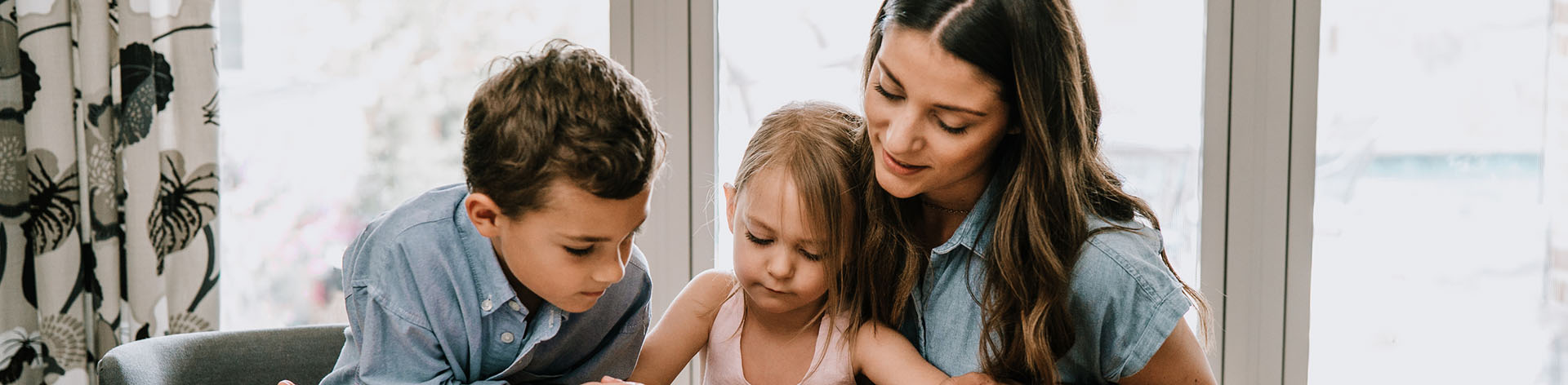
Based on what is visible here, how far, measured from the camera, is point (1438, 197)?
73.7 inches

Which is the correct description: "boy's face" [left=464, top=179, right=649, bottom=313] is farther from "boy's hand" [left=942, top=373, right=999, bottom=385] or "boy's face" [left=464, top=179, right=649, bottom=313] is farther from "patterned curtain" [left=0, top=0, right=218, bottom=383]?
"patterned curtain" [left=0, top=0, right=218, bottom=383]

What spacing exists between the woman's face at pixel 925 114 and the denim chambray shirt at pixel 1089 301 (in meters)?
0.13

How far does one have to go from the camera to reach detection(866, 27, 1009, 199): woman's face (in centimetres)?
103

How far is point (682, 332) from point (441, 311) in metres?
0.30

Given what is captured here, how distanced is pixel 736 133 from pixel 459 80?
54cm

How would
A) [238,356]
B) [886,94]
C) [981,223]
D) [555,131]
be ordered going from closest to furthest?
[555,131] → [886,94] → [981,223] → [238,356]

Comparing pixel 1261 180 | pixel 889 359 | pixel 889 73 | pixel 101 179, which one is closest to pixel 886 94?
pixel 889 73

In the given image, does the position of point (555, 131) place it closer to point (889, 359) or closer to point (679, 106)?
point (889, 359)

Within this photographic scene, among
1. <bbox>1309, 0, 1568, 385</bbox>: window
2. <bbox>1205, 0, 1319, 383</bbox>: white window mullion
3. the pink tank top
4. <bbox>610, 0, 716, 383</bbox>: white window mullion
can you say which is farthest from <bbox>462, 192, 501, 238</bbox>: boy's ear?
<bbox>1309, 0, 1568, 385</bbox>: window

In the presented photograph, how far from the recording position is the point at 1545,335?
6.12 ft

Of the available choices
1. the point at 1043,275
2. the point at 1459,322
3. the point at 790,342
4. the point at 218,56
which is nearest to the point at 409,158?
the point at 218,56

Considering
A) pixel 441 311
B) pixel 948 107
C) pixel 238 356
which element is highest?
pixel 948 107

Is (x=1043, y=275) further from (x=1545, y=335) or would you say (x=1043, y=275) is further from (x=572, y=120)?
(x=1545, y=335)

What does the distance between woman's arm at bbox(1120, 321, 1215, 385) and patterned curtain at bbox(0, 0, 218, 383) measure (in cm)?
159
